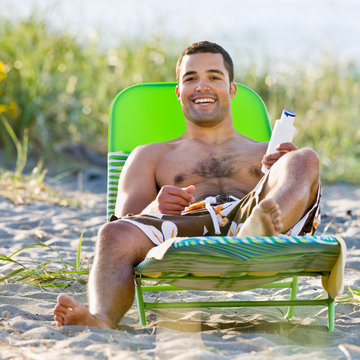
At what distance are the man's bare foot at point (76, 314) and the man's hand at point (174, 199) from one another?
0.58 meters

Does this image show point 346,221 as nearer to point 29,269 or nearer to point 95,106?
point 29,269

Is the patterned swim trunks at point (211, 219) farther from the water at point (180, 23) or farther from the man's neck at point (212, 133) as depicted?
the water at point (180, 23)

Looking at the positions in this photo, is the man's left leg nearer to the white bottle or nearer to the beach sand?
the white bottle

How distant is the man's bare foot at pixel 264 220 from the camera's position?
2.12 meters

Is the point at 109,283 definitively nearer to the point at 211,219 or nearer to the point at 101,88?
the point at 211,219

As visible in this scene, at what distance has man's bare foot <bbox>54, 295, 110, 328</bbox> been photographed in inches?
84.7

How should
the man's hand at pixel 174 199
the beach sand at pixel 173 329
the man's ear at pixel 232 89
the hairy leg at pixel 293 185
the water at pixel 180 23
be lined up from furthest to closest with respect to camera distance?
the water at pixel 180 23 → the man's ear at pixel 232 89 → the man's hand at pixel 174 199 → the hairy leg at pixel 293 185 → the beach sand at pixel 173 329

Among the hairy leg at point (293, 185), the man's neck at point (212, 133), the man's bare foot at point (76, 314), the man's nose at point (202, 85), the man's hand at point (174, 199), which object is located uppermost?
the man's nose at point (202, 85)

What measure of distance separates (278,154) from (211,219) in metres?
0.39

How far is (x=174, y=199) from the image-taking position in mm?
2570

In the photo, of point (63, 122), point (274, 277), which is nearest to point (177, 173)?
point (274, 277)

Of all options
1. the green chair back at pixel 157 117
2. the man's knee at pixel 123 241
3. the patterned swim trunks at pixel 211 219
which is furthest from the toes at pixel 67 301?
the green chair back at pixel 157 117

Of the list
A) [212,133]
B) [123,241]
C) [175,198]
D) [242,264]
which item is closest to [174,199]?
[175,198]

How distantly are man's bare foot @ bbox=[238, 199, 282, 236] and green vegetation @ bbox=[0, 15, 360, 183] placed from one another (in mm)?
4105
